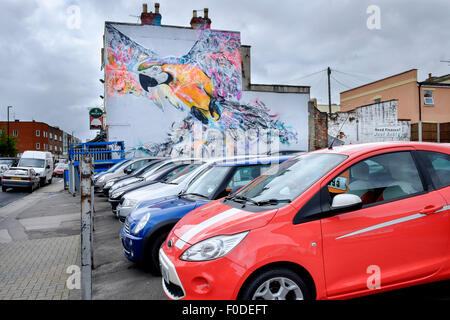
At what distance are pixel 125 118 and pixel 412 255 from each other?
1944 centimetres

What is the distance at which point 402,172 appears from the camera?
347cm

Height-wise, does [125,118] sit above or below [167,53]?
below

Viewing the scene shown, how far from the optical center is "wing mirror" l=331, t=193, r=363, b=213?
118 inches

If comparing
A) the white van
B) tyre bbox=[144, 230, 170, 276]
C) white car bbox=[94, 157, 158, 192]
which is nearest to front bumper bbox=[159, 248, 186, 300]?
tyre bbox=[144, 230, 170, 276]

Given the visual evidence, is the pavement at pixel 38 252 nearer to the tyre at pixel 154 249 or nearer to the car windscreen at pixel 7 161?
the tyre at pixel 154 249

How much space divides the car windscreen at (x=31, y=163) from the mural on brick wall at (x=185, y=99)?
19.0ft

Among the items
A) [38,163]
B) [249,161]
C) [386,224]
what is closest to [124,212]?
[249,161]

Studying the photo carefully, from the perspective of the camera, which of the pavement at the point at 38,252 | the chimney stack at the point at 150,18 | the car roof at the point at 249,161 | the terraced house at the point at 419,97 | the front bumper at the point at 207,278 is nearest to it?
the front bumper at the point at 207,278

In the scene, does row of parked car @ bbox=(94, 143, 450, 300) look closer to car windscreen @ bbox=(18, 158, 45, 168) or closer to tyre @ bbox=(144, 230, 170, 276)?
tyre @ bbox=(144, 230, 170, 276)

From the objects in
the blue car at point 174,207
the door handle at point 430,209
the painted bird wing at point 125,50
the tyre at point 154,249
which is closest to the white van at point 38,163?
the painted bird wing at point 125,50

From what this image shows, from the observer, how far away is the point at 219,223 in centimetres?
310

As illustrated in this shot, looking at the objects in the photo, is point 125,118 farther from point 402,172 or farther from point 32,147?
point 32,147

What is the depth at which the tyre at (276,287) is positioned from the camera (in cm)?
278
